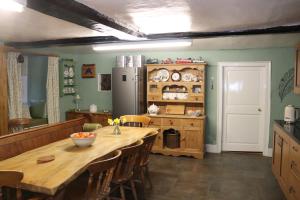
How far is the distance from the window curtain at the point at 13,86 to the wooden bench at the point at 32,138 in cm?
152

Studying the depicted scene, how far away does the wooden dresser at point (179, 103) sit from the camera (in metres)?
5.21

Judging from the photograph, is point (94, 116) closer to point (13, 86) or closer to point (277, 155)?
point (13, 86)

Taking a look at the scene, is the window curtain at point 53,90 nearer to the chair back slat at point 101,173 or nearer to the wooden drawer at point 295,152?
the chair back slat at point 101,173

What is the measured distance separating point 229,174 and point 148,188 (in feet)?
4.81

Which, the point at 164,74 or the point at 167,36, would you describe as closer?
the point at 167,36

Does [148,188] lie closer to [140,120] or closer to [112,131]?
[112,131]

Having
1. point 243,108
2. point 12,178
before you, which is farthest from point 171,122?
point 12,178

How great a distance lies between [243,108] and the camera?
556cm

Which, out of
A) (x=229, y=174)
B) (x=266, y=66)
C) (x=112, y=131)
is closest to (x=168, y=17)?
(x=112, y=131)

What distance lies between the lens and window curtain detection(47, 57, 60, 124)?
18.6 feet

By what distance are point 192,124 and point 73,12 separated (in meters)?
3.51

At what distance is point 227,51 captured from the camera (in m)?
5.47

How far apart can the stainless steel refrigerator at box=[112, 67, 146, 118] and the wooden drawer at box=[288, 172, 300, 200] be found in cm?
323

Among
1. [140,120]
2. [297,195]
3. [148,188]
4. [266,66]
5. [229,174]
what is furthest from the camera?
[266,66]
